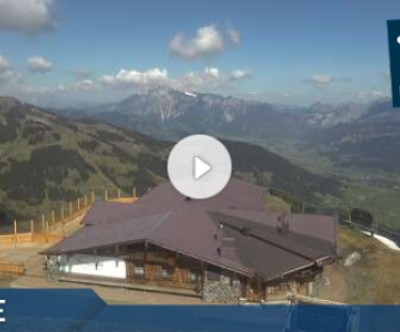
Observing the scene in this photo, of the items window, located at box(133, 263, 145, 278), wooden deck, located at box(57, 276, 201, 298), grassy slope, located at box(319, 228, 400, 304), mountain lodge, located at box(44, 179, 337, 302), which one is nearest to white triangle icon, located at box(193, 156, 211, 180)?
mountain lodge, located at box(44, 179, 337, 302)

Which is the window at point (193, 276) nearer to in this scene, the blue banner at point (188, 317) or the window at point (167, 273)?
the window at point (167, 273)

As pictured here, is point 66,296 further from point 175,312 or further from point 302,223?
point 302,223

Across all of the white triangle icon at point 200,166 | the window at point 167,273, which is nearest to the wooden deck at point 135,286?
the window at point 167,273

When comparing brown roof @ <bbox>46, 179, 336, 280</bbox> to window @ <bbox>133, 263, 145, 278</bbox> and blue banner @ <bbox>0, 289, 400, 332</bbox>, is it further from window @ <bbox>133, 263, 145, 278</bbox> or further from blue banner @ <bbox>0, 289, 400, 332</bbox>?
blue banner @ <bbox>0, 289, 400, 332</bbox>

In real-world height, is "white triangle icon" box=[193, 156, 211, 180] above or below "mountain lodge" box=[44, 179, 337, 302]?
above

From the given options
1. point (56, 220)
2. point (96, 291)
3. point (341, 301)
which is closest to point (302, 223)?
point (341, 301)

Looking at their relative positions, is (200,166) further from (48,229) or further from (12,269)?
(48,229)

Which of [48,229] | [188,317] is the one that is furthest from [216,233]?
[48,229]
